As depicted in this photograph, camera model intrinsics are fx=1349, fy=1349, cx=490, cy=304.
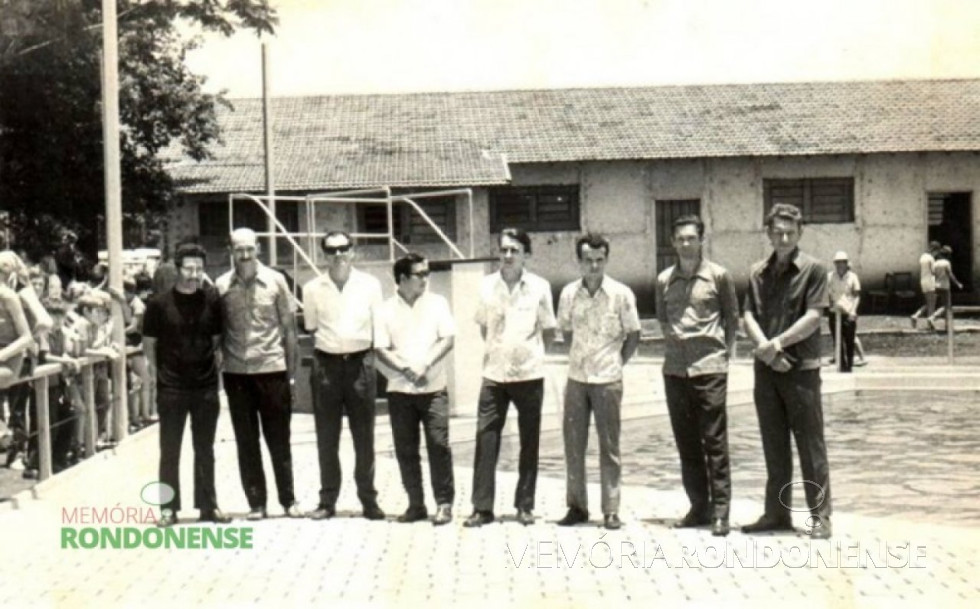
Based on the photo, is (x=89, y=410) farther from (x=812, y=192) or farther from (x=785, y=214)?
(x=812, y=192)

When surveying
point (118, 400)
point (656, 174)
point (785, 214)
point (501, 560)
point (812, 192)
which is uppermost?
point (656, 174)

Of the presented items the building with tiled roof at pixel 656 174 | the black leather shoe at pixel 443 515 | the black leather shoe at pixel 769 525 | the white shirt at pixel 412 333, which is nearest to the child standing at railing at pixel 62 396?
the white shirt at pixel 412 333

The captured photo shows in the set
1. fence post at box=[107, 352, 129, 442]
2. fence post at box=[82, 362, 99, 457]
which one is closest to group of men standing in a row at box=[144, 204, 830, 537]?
fence post at box=[82, 362, 99, 457]

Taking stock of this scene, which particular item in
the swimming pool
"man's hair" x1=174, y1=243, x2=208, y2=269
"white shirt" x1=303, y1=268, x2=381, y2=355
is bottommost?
the swimming pool

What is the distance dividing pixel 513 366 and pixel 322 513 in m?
1.55

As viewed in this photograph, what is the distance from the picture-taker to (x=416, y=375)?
8539mm

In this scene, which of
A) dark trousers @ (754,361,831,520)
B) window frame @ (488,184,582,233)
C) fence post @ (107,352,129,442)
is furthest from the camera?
window frame @ (488,184,582,233)

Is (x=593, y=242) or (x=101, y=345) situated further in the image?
(x=101, y=345)

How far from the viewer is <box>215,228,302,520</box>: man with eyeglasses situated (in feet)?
28.0

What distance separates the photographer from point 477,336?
14648 mm

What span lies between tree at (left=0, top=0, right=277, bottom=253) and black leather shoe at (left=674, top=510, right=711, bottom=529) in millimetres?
15901

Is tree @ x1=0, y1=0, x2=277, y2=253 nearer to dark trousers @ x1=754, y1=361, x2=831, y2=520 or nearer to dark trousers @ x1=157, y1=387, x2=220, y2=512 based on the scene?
dark trousers @ x1=157, y1=387, x2=220, y2=512

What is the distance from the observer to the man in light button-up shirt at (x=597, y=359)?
8344 millimetres

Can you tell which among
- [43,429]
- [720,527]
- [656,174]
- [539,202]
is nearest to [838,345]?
[720,527]
